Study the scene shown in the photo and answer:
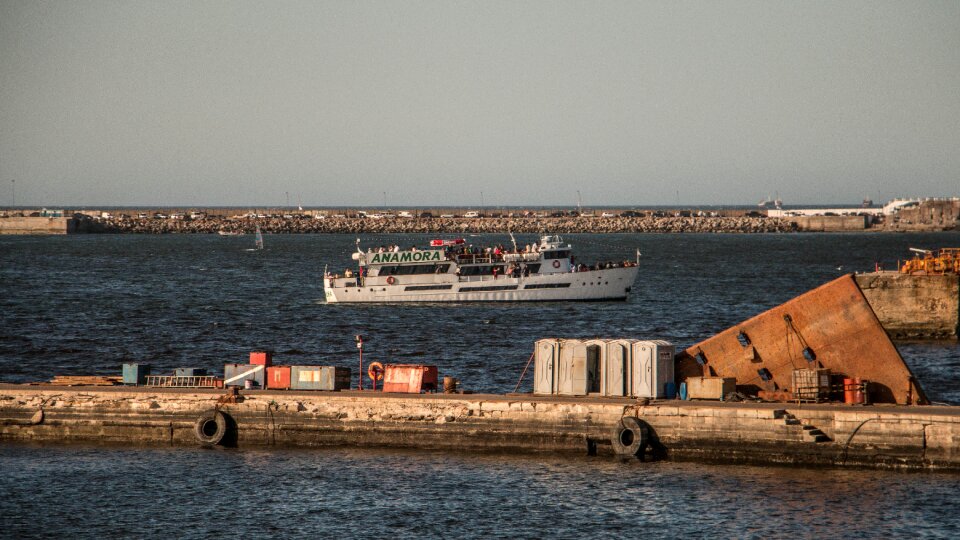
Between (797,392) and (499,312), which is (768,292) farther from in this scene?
(797,392)

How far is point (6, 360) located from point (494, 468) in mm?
40869

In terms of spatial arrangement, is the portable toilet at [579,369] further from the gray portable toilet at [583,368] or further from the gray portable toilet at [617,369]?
the gray portable toilet at [617,369]

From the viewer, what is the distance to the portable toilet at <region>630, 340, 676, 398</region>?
45.8 m

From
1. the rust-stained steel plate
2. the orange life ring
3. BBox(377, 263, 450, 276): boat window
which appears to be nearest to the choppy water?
the orange life ring

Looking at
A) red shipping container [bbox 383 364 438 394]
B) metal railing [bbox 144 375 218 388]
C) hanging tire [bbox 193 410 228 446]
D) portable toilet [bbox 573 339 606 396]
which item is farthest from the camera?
metal railing [bbox 144 375 218 388]

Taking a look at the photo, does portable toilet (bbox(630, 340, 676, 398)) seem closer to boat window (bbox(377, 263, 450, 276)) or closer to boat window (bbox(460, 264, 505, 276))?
boat window (bbox(460, 264, 505, 276))

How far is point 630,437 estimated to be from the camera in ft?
143

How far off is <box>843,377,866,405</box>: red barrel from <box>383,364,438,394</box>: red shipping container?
52.2 ft

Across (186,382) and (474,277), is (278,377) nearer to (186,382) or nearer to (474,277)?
(186,382)

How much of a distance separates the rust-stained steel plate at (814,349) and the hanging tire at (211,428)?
1796 centimetres

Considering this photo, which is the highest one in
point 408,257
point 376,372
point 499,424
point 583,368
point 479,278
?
point 408,257

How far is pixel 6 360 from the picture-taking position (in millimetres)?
72562

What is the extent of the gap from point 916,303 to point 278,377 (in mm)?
47467

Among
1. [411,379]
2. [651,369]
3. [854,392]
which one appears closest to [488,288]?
[411,379]
